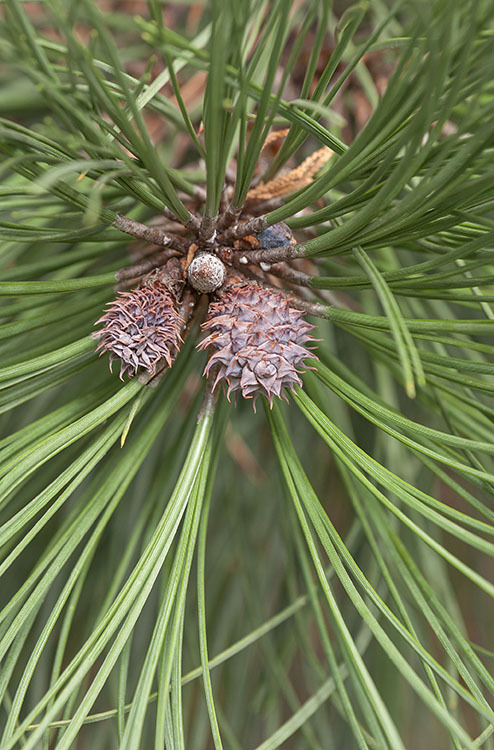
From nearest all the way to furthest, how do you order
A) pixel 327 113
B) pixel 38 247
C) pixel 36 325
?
pixel 327 113 < pixel 36 325 < pixel 38 247

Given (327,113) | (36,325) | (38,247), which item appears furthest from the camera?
(38,247)

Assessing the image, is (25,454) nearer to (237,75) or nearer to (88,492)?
(88,492)

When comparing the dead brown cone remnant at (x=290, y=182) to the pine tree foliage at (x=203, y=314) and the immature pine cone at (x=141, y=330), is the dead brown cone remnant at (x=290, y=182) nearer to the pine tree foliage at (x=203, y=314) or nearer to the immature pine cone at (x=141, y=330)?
the pine tree foliage at (x=203, y=314)

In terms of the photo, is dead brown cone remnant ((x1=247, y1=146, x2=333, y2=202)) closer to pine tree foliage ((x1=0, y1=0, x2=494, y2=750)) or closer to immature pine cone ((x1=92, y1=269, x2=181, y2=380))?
pine tree foliage ((x1=0, y1=0, x2=494, y2=750))

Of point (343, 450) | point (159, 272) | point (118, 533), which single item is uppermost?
point (159, 272)

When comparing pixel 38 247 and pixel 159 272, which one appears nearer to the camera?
pixel 159 272

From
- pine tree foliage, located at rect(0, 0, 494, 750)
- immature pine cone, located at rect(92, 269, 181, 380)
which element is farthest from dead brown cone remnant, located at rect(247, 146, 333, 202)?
immature pine cone, located at rect(92, 269, 181, 380)

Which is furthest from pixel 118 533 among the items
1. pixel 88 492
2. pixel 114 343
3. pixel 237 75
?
pixel 237 75

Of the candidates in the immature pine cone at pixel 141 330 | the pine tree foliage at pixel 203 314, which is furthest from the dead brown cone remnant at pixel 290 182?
the immature pine cone at pixel 141 330
